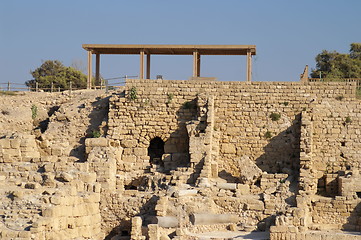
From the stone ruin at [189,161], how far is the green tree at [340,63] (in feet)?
45.0

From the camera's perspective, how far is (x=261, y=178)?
3291cm

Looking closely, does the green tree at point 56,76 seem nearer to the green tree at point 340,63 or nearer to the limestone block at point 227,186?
the green tree at point 340,63

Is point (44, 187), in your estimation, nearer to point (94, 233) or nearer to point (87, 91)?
point (94, 233)

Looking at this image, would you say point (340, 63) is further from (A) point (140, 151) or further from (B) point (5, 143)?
(B) point (5, 143)

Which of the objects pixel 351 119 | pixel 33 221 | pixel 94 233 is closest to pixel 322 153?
pixel 351 119

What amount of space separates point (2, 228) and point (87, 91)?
13997 mm

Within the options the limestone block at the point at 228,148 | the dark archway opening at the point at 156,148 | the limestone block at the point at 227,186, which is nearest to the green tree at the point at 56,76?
the dark archway opening at the point at 156,148

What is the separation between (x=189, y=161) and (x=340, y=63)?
19.3 metres

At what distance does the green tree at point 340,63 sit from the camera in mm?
49250

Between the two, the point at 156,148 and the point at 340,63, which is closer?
the point at 156,148

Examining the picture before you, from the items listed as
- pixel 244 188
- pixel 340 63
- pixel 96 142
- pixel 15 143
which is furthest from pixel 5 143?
pixel 340 63

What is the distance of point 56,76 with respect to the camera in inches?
2012

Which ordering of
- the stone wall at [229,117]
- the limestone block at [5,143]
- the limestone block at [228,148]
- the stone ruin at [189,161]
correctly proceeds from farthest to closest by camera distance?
the limestone block at [228,148], the stone wall at [229,117], the limestone block at [5,143], the stone ruin at [189,161]

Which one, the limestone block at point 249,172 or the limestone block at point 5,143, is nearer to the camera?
the limestone block at point 249,172
